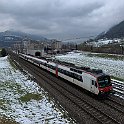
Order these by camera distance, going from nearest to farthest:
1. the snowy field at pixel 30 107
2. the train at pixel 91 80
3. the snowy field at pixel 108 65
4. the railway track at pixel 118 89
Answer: the snowy field at pixel 30 107 → the train at pixel 91 80 → the railway track at pixel 118 89 → the snowy field at pixel 108 65

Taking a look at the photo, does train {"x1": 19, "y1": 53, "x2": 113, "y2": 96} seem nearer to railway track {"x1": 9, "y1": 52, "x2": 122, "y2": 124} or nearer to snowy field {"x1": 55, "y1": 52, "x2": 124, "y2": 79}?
railway track {"x1": 9, "y1": 52, "x2": 122, "y2": 124}

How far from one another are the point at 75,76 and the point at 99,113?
14.2 meters

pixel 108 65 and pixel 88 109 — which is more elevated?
pixel 88 109

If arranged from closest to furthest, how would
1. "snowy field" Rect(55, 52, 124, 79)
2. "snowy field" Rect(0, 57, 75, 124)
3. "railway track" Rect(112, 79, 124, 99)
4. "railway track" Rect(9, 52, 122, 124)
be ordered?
"railway track" Rect(9, 52, 122, 124) → "snowy field" Rect(0, 57, 75, 124) → "railway track" Rect(112, 79, 124, 99) → "snowy field" Rect(55, 52, 124, 79)

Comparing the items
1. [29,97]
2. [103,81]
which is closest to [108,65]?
[103,81]

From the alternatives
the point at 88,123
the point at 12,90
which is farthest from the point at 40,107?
the point at 12,90

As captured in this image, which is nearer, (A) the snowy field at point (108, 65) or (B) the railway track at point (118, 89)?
(B) the railway track at point (118, 89)

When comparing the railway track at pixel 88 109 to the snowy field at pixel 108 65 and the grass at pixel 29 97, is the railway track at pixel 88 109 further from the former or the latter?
the snowy field at pixel 108 65

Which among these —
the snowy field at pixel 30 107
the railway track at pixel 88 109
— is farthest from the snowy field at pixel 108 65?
the snowy field at pixel 30 107

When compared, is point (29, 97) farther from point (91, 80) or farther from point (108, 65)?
point (108, 65)

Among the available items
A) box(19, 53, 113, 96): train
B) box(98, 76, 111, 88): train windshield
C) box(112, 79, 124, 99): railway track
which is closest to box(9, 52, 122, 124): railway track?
box(19, 53, 113, 96): train

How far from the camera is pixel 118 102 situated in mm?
27766

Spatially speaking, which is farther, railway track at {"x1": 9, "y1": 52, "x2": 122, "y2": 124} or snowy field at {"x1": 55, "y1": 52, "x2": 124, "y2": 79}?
snowy field at {"x1": 55, "y1": 52, "x2": 124, "y2": 79}

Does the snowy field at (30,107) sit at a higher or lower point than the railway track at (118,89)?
higher
